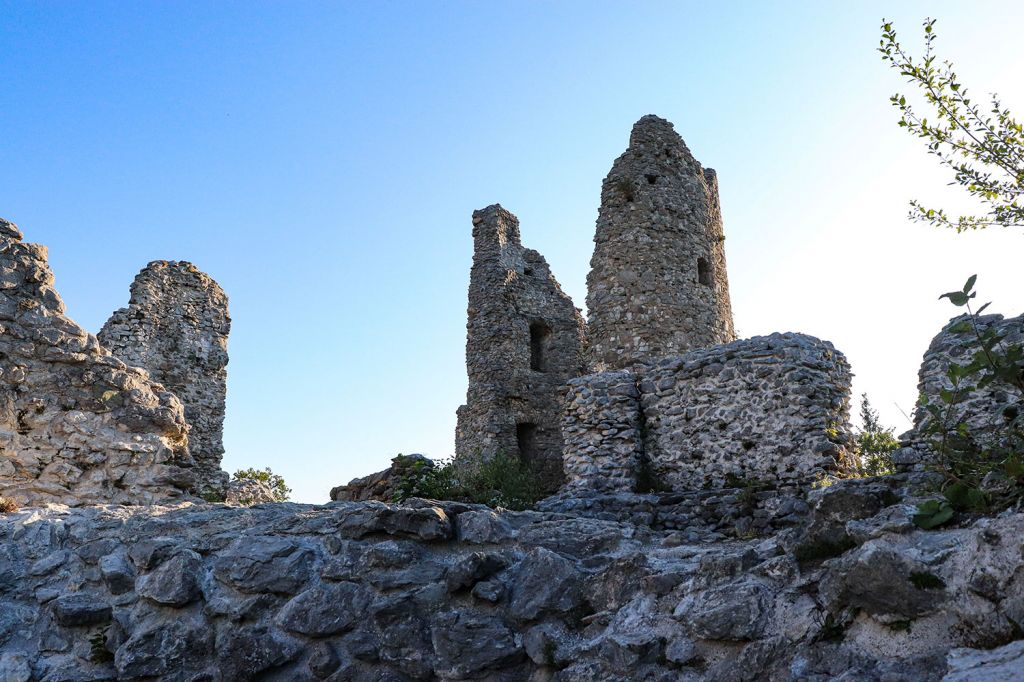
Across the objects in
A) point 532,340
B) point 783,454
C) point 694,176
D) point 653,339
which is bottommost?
point 783,454

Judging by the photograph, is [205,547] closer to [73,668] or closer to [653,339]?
[73,668]

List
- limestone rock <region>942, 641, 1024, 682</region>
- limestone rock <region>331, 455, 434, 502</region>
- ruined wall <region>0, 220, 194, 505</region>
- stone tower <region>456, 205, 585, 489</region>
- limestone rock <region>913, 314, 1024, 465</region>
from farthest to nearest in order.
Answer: stone tower <region>456, 205, 585, 489</region> → limestone rock <region>331, 455, 434, 502</region> → limestone rock <region>913, 314, 1024, 465</region> → ruined wall <region>0, 220, 194, 505</region> → limestone rock <region>942, 641, 1024, 682</region>

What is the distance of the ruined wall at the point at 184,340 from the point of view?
51.9 feet

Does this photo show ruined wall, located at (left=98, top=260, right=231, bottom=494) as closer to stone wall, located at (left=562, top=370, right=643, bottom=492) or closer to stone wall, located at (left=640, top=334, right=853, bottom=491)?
stone wall, located at (left=562, top=370, right=643, bottom=492)

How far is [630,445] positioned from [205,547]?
593cm

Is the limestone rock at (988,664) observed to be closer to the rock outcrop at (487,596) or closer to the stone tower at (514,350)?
the rock outcrop at (487,596)

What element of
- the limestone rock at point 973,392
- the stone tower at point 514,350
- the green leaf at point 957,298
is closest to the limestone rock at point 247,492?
the stone tower at point 514,350

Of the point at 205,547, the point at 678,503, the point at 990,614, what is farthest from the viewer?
the point at 678,503

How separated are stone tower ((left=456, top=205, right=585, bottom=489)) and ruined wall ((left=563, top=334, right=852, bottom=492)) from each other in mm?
6165

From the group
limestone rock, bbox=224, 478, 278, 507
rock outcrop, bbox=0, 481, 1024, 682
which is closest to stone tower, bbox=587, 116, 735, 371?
limestone rock, bbox=224, 478, 278, 507

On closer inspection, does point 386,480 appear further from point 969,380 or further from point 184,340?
point 184,340

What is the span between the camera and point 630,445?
31.6 feet

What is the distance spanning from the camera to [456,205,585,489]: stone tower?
674 inches

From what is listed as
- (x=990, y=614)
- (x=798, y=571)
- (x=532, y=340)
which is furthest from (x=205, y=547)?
(x=532, y=340)
